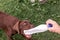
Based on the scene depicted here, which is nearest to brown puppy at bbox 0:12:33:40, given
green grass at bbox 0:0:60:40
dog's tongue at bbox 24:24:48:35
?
dog's tongue at bbox 24:24:48:35

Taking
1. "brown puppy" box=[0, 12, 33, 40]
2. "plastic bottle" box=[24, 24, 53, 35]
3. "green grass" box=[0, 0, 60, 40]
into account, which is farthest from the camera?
"green grass" box=[0, 0, 60, 40]

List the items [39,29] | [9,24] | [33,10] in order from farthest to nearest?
[33,10] < [9,24] < [39,29]

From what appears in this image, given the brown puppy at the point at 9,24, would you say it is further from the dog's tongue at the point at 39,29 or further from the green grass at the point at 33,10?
the green grass at the point at 33,10

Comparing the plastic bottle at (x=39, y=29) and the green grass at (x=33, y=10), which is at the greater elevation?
the plastic bottle at (x=39, y=29)

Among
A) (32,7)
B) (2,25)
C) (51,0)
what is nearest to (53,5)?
(51,0)

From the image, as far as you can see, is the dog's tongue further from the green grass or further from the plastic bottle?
the green grass

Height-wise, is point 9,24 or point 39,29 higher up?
point 39,29

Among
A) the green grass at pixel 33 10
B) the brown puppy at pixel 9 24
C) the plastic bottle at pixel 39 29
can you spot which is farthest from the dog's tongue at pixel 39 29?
the green grass at pixel 33 10

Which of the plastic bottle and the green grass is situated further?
the green grass

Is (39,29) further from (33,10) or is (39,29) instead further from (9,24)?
(33,10)

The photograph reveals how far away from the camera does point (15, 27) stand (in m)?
3.37

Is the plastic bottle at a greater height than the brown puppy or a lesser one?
greater

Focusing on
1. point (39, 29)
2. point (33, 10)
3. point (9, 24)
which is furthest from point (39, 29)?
point (33, 10)

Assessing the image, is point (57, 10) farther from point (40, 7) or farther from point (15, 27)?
point (15, 27)
